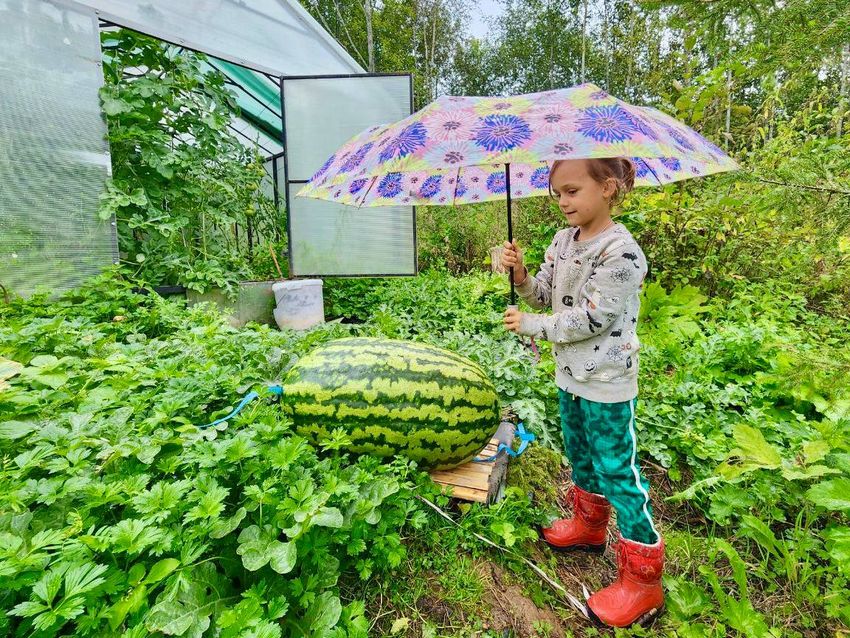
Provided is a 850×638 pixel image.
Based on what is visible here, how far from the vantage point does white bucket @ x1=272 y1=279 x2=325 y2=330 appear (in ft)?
17.9

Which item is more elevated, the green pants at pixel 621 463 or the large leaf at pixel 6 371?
the large leaf at pixel 6 371

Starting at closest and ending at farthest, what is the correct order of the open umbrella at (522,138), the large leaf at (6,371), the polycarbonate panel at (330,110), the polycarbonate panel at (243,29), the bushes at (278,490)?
the bushes at (278,490)
the open umbrella at (522,138)
the large leaf at (6,371)
the polycarbonate panel at (243,29)
the polycarbonate panel at (330,110)

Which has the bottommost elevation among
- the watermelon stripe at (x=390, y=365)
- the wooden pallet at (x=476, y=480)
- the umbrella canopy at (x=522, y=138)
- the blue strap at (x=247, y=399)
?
the wooden pallet at (x=476, y=480)

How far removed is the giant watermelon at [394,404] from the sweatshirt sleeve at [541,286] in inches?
18.4

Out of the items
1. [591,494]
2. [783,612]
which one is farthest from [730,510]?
[591,494]

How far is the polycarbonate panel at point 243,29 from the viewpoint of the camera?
4.82 m

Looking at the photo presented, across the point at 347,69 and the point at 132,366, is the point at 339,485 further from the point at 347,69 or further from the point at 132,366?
the point at 347,69

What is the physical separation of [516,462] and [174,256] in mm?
4403

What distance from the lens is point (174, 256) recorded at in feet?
15.9

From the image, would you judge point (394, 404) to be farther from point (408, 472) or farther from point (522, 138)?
point (522, 138)

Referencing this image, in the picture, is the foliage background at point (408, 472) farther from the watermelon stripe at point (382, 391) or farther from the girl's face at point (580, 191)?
the girl's face at point (580, 191)

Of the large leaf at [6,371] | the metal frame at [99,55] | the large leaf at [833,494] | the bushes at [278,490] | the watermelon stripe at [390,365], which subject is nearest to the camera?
the bushes at [278,490]

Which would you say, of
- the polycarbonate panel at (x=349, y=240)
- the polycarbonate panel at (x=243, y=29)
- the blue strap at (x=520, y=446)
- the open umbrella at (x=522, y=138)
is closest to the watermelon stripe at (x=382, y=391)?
the blue strap at (x=520, y=446)

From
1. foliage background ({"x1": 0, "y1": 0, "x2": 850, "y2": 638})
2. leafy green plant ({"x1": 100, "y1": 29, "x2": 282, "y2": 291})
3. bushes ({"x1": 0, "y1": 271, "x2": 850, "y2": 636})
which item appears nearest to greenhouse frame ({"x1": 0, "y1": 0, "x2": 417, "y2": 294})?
leafy green plant ({"x1": 100, "y1": 29, "x2": 282, "y2": 291})
